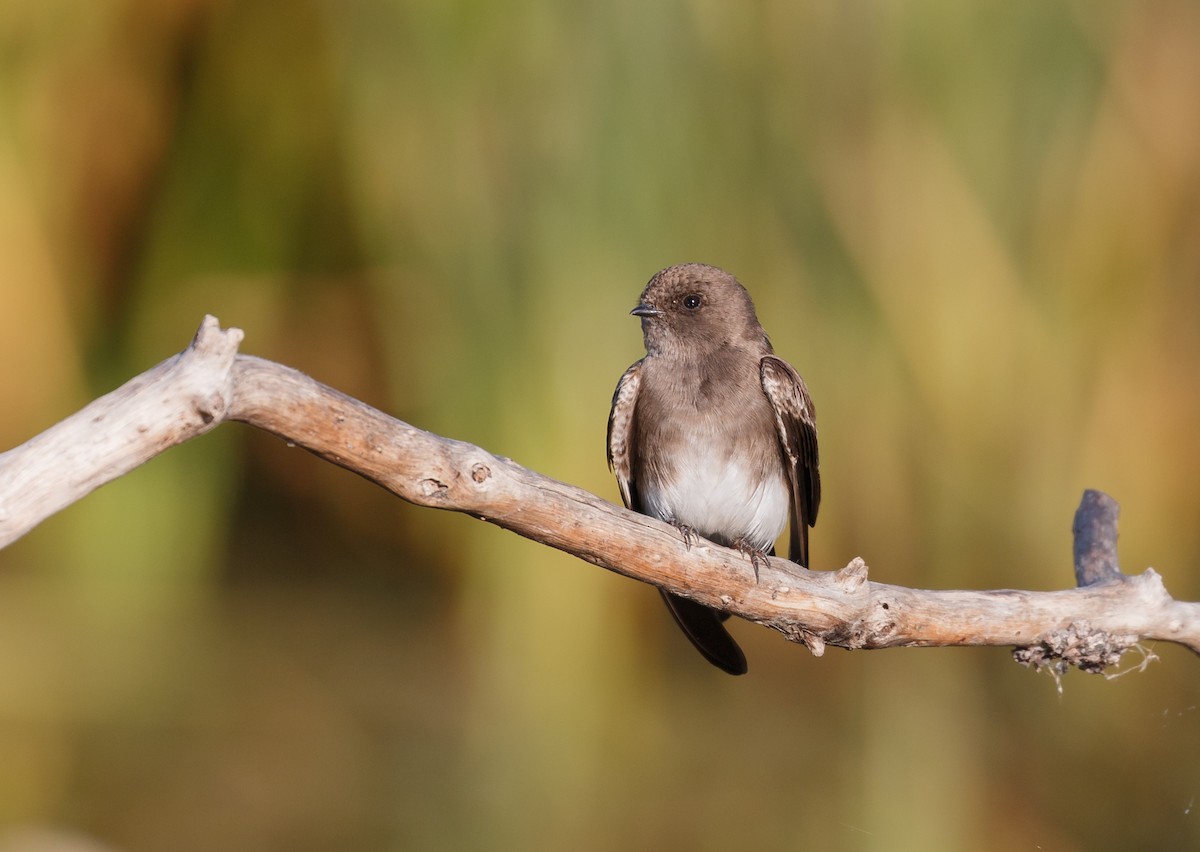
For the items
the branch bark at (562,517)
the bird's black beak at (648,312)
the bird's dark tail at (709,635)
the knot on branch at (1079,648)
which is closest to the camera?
the branch bark at (562,517)

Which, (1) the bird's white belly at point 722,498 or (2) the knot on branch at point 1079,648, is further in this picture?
(1) the bird's white belly at point 722,498

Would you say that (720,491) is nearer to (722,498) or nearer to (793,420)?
(722,498)

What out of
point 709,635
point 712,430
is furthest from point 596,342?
point 709,635

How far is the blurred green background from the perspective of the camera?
13.9ft

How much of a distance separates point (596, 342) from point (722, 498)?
1275mm

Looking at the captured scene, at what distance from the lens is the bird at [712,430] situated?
A: 121 inches

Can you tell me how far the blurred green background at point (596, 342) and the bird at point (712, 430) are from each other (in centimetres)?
90

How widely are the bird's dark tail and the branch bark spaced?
0.53 metres

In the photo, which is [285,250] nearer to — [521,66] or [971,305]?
[521,66]

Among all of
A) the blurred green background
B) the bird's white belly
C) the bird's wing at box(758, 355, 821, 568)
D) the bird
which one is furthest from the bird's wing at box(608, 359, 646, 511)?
the blurred green background

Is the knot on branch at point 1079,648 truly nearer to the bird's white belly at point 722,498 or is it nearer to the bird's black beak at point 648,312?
the bird's white belly at point 722,498

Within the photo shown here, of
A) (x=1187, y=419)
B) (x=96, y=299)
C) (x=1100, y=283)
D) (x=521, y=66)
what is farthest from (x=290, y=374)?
(x=1187, y=419)

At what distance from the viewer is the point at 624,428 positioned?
3262mm

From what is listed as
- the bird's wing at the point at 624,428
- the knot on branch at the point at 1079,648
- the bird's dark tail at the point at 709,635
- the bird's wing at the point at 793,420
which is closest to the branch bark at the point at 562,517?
the knot on branch at the point at 1079,648
